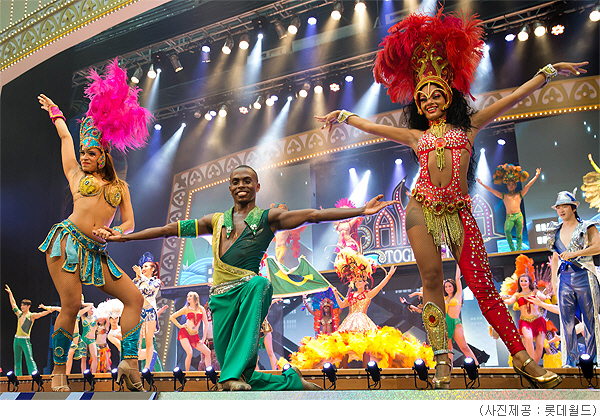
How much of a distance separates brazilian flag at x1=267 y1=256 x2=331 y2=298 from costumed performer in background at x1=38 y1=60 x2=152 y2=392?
453 cm

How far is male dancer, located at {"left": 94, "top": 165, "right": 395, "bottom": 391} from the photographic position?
2871 mm

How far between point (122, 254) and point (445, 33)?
8.18 metres

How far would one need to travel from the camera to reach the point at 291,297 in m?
8.62

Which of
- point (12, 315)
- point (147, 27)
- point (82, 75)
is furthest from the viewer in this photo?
point (82, 75)

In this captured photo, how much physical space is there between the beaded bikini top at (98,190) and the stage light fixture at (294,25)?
18.1ft

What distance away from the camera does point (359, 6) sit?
8266mm

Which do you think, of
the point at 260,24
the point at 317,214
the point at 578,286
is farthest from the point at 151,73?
the point at 578,286

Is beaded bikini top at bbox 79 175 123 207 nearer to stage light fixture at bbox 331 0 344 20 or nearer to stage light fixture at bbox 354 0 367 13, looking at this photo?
stage light fixture at bbox 331 0 344 20

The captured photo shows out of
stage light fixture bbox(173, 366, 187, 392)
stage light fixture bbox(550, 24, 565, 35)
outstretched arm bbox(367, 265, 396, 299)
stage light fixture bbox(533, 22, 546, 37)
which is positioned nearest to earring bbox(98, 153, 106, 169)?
stage light fixture bbox(173, 366, 187, 392)

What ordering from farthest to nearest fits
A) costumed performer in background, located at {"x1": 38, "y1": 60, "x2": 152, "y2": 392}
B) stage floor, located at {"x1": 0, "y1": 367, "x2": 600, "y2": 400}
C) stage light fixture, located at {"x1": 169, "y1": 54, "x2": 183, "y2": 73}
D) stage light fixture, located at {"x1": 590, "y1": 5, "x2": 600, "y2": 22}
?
stage light fixture, located at {"x1": 169, "y1": 54, "x2": 183, "y2": 73}
stage light fixture, located at {"x1": 590, "y1": 5, "x2": 600, "y2": 22}
costumed performer in background, located at {"x1": 38, "y1": 60, "x2": 152, "y2": 392}
stage floor, located at {"x1": 0, "y1": 367, "x2": 600, "y2": 400}

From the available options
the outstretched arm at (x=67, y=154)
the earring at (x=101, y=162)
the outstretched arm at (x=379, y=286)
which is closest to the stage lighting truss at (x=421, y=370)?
the earring at (x=101, y=162)

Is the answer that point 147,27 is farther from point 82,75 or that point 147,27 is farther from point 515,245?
point 515,245

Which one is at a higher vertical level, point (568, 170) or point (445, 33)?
point (568, 170)
